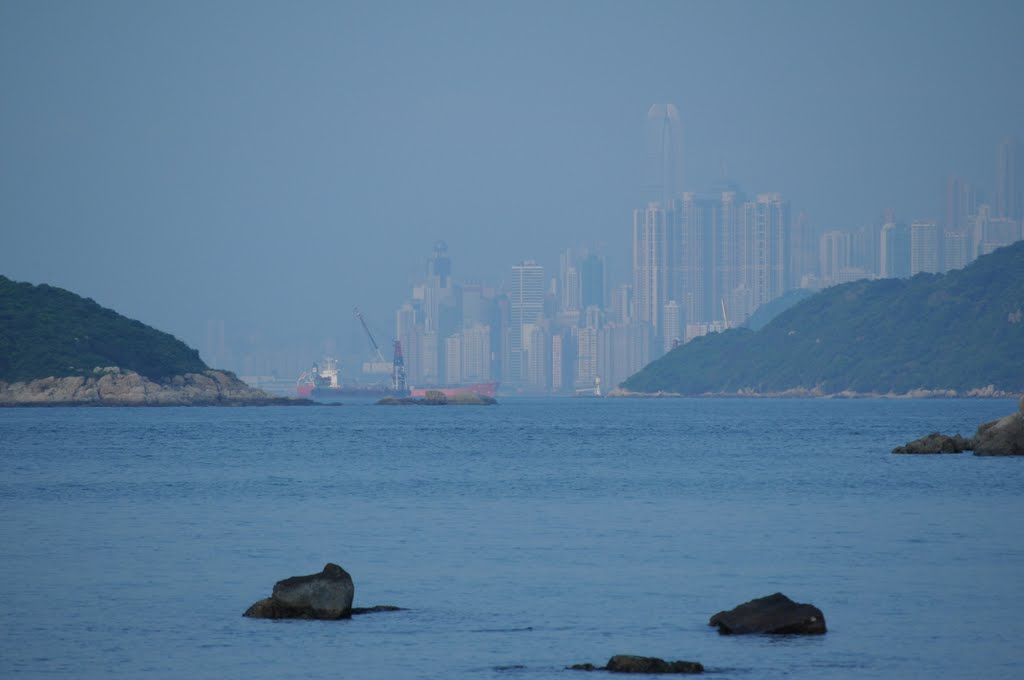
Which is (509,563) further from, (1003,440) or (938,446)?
(938,446)

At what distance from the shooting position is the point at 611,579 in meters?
32.1

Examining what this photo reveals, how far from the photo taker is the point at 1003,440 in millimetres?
76000

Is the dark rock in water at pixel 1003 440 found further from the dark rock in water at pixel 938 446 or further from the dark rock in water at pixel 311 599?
the dark rock in water at pixel 311 599

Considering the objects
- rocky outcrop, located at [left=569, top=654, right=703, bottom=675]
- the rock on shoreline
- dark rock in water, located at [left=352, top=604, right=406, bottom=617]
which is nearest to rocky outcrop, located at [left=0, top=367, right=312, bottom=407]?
the rock on shoreline

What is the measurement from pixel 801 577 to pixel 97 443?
7181 cm

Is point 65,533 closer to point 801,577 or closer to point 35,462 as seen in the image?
point 801,577

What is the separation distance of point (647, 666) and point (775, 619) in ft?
13.0

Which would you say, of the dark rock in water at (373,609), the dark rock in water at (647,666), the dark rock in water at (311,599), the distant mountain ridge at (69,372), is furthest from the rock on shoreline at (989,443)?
the distant mountain ridge at (69,372)

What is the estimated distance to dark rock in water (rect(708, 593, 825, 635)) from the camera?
25266 mm

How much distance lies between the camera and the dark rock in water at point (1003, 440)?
76.1 m

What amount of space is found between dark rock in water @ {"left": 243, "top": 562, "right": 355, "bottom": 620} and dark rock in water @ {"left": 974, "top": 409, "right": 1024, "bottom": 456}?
56.6 meters

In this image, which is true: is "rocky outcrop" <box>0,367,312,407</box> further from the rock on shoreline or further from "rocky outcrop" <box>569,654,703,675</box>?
"rocky outcrop" <box>569,654,703,675</box>

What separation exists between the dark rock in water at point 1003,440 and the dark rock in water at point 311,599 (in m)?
56.6

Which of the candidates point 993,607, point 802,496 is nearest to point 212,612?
point 993,607
